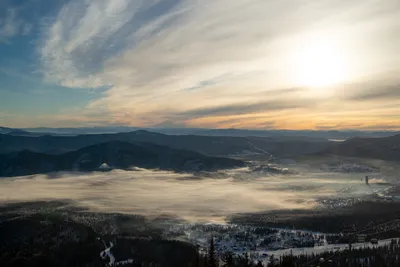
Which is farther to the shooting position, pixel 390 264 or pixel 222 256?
pixel 222 256

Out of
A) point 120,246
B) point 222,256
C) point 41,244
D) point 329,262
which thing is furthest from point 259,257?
point 41,244

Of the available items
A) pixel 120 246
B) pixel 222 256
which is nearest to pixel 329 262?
pixel 222 256

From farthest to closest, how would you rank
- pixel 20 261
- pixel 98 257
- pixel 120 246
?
pixel 120 246, pixel 98 257, pixel 20 261

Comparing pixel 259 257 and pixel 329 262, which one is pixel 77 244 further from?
pixel 329 262

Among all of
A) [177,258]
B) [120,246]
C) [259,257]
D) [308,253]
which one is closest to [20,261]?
[120,246]

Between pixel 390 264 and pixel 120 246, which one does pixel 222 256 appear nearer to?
pixel 120 246

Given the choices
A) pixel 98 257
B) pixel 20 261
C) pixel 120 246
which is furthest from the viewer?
pixel 120 246

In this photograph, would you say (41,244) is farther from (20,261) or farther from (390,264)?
(390,264)

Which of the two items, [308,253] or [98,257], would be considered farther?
[308,253]
